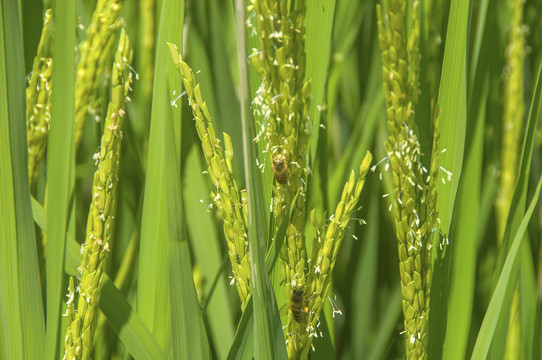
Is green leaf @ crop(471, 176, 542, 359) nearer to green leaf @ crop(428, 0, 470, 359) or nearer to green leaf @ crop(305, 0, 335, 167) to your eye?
green leaf @ crop(428, 0, 470, 359)

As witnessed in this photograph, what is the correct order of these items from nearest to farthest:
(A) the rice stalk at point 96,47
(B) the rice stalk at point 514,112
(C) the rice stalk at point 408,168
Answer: (C) the rice stalk at point 408,168, (A) the rice stalk at point 96,47, (B) the rice stalk at point 514,112

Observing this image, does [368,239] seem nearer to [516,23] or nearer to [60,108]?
[516,23]

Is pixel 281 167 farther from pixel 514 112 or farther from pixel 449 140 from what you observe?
pixel 514 112

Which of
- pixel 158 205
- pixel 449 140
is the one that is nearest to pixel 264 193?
pixel 158 205

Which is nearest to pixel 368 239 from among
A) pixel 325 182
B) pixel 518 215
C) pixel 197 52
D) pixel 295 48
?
pixel 325 182

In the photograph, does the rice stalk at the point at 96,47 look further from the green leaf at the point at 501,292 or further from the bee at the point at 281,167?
the green leaf at the point at 501,292

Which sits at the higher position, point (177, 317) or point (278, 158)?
point (278, 158)

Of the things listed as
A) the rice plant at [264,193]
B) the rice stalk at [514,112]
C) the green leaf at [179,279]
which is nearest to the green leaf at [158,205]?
the rice plant at [264,193]
